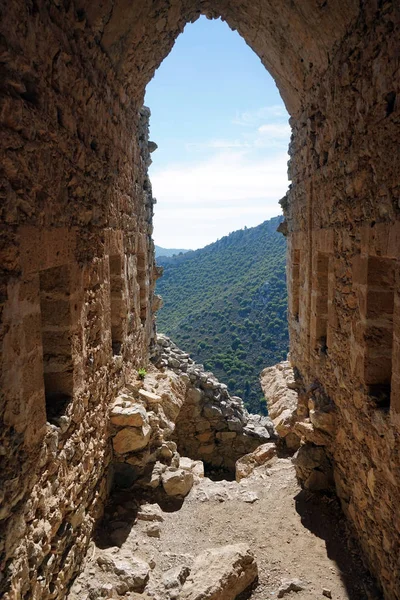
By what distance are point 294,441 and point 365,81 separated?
5205 millimetres

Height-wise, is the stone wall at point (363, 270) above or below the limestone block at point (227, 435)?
above

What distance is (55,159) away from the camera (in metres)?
3.39

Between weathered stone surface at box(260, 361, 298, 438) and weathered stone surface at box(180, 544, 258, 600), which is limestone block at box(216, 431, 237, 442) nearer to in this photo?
weathered stone surface at box(260, 361, 298, 438)

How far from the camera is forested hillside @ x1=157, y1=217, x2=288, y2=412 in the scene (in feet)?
78.6

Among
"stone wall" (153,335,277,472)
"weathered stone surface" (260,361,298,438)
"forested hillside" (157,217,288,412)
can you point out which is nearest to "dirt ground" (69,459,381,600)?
"weathered stone surface" (260,361,298,438)

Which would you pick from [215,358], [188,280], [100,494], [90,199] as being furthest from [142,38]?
[188,280]

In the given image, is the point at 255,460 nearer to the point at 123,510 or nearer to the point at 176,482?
the point at 176,482

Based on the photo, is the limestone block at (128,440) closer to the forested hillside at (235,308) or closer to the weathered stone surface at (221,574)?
the weathered stone surface at (221,574)

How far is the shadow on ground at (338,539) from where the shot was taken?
12.6 ft

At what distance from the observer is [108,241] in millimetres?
5168

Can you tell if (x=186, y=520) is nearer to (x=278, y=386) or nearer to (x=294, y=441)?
(x=294, y=441)

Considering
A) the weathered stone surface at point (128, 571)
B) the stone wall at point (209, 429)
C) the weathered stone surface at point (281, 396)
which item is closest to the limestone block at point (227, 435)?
the stone wall at point (209, 429)

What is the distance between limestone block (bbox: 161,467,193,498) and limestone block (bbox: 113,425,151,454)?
666 mm

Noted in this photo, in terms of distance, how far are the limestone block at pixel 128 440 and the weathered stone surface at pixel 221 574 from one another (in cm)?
146
